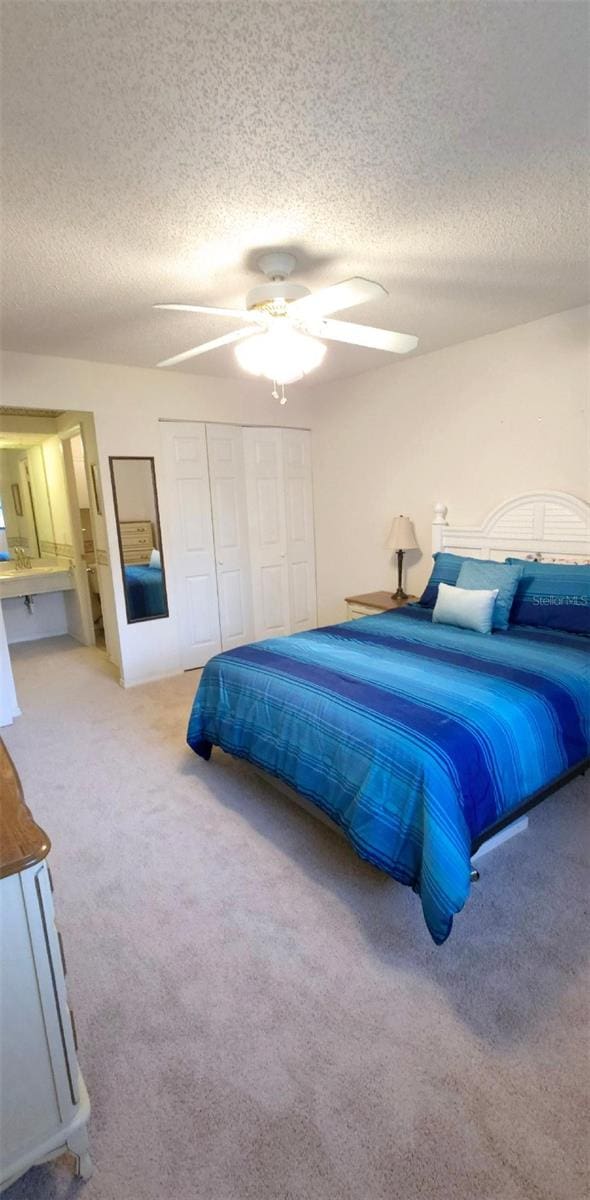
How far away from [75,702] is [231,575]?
5.56ft

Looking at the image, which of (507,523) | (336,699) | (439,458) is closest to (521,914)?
(336,699)

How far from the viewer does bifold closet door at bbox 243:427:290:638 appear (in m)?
4.80

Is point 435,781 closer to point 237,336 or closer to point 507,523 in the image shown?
point 237,336

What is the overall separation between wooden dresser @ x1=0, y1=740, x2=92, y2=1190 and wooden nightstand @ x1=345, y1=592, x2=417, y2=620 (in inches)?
125

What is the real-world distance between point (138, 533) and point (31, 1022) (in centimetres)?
348

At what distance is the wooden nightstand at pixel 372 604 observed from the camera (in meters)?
4.06

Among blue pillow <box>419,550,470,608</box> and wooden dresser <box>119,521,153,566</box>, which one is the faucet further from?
blue pillow <box>419,550,470,608</box>

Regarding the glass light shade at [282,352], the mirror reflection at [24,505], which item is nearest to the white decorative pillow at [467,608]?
the glass light shade at [282,352]

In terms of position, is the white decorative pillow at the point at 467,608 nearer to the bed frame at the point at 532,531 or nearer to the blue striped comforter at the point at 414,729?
the blue striped comforter at the point at 414,729

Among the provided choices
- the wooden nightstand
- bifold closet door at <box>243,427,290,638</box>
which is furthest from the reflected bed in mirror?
the wooden nightstand

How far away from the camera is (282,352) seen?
2.23 metres

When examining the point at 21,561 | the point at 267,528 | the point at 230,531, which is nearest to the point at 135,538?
the point at 230,531

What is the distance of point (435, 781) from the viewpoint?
167 cm

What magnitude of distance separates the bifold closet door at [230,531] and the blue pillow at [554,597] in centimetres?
252
